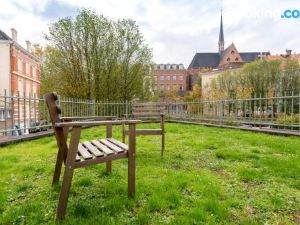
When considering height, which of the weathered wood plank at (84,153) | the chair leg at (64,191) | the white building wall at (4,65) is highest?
A: the white building wall at (4,65)

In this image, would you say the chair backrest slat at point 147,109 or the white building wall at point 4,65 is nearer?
the chair backrest slat at point 147,109

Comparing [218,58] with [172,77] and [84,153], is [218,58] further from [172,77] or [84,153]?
[84,153]

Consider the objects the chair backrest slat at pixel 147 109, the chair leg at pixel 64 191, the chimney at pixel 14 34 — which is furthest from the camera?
the chimney at pixel 14 34

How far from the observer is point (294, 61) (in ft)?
93.6


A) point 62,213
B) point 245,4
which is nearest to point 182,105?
point 245,4

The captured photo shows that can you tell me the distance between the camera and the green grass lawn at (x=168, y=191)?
8.37 ft

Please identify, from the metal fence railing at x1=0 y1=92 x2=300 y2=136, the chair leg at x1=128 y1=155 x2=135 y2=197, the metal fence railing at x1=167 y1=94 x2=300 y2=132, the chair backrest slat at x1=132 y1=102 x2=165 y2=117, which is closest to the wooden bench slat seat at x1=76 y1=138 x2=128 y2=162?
the chair leg at x1=128 y1=155 x2=135 y2=197

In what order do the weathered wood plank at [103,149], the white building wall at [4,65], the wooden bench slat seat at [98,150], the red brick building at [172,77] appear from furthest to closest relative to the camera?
the red brick building at [172,77] < the white building wall at [4,65] < the weathered wood plank at [103,149] < the wooden bench slat seat at [98,150]

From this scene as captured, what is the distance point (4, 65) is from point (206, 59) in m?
62.3

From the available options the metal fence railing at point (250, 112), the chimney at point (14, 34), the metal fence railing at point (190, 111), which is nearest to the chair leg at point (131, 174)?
the metal fence railing at point (190, 111)

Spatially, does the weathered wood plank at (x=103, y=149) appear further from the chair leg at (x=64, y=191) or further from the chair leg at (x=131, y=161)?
the chair leg at (x=64, y=191)

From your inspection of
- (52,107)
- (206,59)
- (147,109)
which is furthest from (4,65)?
(206,59)

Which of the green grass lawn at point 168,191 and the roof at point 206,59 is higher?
the roof at point 206,59

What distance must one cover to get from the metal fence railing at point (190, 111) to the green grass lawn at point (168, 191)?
283cm
